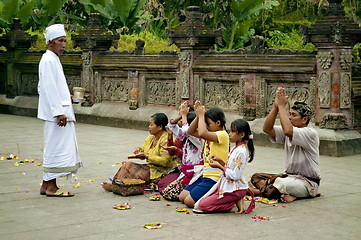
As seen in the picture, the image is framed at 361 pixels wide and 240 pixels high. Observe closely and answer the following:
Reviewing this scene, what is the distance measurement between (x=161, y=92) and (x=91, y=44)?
252 centimetres

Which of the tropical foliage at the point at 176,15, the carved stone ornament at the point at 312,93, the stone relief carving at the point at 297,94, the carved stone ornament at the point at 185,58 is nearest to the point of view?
the carved stone ornament at the point at 312,93

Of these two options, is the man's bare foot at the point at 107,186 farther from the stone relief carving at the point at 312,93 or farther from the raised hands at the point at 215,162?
the stone relief carving at the point at 312,93

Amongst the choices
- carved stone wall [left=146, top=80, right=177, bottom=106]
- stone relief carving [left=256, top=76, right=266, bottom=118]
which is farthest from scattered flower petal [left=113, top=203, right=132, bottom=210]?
carved stone wall [left=146, top=80, right=177, bottom=106]

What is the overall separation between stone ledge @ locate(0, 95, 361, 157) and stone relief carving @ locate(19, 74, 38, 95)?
18cm

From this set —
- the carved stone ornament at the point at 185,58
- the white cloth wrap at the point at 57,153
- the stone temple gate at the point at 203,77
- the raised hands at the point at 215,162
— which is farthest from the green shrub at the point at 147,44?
the raised hands at the point at 215,162

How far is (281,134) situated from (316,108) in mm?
4273

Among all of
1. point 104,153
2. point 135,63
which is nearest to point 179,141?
point 104,153

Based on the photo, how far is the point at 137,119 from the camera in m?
16.2

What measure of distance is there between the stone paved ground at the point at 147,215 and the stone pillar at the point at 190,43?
4.25 meters

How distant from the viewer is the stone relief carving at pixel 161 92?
15.7 meters

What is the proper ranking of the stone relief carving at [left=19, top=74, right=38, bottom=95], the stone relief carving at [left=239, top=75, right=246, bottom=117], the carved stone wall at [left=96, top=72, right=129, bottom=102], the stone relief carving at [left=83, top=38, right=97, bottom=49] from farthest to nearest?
the stone relief carving at [left=19, top=74, right=38, bottom=95], the stone relief carving at [left=83, top=38, right=97, bottom=49], the carved stone wall at [left=96, top=72, right=129, bottom=102], the stone relief carving at [left=239, top=75, right=246, bottom=117]

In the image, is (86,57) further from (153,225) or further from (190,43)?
(153,225)

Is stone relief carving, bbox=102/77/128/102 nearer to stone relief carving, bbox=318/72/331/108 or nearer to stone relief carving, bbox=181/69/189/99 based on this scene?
stone relief carving, bbox=181/69/189/99

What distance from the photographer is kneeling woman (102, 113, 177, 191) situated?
8922mm
